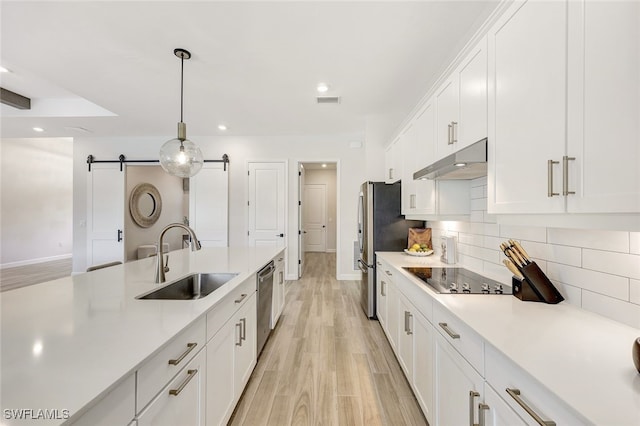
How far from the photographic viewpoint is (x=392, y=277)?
2.44 meters

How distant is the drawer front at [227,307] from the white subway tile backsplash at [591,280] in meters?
1.75

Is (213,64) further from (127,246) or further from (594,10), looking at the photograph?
(127,246)

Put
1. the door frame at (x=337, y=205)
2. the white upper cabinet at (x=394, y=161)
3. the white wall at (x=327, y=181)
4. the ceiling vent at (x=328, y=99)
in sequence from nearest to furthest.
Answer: the white upper cabinet at (x=394, y=161)
the ceiling vent at (x=328, y=99)
the door frame at (x=337, y=205)
the white wall at (x=327, y=181)

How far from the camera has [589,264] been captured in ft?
3.88

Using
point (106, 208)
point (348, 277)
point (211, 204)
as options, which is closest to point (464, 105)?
point (348, 277)

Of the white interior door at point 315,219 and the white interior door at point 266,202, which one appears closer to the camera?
the white interior door at point 266,202

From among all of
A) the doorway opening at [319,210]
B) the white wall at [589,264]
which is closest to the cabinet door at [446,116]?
the white wall at [589,264]

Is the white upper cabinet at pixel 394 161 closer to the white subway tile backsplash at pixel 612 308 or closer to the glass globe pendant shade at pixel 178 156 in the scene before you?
the white subway tile backsplash at pixel 612 308

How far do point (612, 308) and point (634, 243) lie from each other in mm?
282

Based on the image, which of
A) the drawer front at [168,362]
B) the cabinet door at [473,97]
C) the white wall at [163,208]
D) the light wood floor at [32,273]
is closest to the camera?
the drawer front at [168,362]

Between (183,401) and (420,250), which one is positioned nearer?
(183,401)

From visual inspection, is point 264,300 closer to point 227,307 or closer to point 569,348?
point 227,307

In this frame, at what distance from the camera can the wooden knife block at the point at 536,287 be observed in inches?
50.5
